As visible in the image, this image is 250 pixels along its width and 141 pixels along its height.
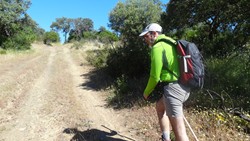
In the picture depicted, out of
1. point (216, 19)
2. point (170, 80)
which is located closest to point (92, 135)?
point (170, 80)

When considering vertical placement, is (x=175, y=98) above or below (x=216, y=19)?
below

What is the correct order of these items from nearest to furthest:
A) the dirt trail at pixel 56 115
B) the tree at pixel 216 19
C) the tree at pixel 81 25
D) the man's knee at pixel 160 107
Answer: the man's knee at pixel 160 107 < the dirt trail at pixel 56 115 < the tree at pixel 216 19 < the tree at pixel 81 25

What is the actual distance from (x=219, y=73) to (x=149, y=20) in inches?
1016

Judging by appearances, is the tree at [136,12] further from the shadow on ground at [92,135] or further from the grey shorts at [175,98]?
the grey shorts at [175,98]

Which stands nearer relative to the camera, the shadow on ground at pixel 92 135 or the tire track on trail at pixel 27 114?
the shadow on ground at pixel 92 135

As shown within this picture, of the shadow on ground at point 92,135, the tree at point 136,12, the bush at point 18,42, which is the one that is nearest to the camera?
the shadow on ground at point 92,135

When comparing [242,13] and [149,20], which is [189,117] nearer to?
[242,13]

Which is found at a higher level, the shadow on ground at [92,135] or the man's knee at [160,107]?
the man's knee at [160,107]

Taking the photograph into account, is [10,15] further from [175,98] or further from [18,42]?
[175,98]

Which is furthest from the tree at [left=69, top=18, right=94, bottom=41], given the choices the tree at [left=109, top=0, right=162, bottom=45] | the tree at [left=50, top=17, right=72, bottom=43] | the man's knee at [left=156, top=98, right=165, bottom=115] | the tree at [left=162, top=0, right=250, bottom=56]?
the man's knee at [left=156, top=98, right=165, bottom=115]

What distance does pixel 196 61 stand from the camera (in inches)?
128

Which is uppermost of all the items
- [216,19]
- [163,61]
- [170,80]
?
[216,19]

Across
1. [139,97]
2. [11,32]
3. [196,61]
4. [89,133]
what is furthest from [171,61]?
[11,32]

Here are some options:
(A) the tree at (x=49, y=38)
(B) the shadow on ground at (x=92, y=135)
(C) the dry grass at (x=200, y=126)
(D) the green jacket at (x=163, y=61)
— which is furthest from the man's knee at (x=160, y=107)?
(A) the tree at (x=49, y=38)
